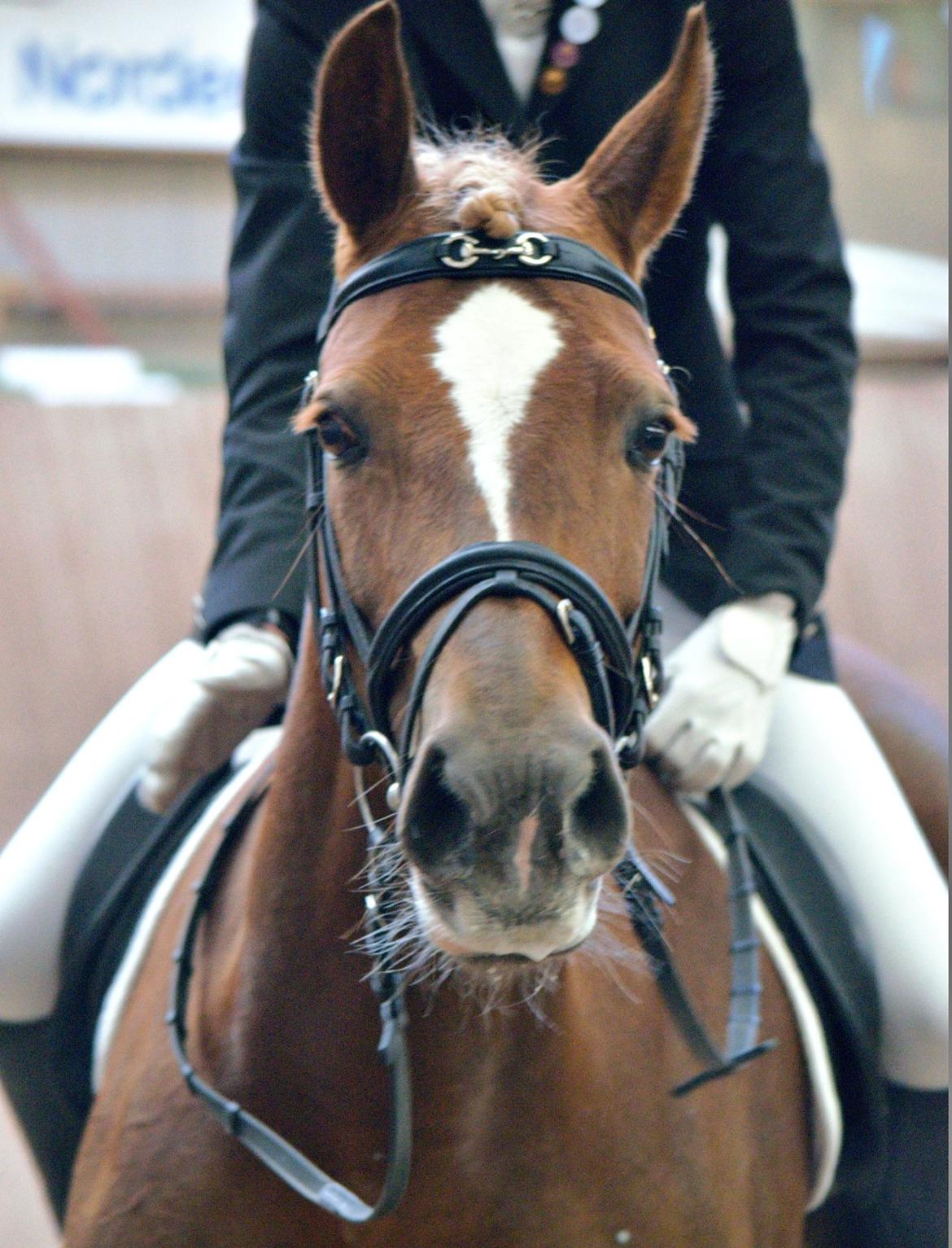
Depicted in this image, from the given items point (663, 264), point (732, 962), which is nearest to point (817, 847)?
point (732, 962)

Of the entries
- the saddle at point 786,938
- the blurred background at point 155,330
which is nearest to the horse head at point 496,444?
the saddle at point 786,938

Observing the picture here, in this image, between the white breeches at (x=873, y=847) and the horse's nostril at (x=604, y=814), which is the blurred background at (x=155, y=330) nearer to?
the white breeches at (x=873, y=847)

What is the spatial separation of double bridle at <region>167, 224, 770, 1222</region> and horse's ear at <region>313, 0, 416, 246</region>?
0.22 feet

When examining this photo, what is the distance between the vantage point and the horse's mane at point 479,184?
3.10 ft

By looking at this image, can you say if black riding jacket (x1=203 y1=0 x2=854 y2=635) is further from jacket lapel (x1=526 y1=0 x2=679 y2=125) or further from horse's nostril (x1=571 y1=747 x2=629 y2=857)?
horse's nostril (x1=571 y1=747 x2=629 y2=857)

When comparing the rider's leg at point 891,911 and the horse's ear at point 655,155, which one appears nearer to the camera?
the horse's ear at point 655,155

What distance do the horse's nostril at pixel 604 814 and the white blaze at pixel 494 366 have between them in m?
0.17

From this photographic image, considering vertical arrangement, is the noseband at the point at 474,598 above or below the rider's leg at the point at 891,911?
above

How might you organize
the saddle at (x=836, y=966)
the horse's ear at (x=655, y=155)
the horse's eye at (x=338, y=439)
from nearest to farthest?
the horse's eye at (x=338, y=439), the horse's ear at (x=655, y=155), the saddle at (x=836, y=966)

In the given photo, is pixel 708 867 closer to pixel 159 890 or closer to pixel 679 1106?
pixel 679 1106

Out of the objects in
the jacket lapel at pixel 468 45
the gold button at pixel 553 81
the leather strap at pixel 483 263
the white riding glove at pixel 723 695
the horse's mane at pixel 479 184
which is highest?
the jacket lapel at pixel 468 45

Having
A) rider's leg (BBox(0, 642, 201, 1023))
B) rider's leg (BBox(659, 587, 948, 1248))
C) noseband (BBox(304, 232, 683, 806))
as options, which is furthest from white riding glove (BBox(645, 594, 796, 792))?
rider's leg (BBox(0, 642, 201, 1023))

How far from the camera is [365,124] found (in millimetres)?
983

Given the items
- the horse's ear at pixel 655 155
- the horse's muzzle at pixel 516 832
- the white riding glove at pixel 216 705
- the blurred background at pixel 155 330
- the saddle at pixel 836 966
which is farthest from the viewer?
the blurred background at pixel 155 330
